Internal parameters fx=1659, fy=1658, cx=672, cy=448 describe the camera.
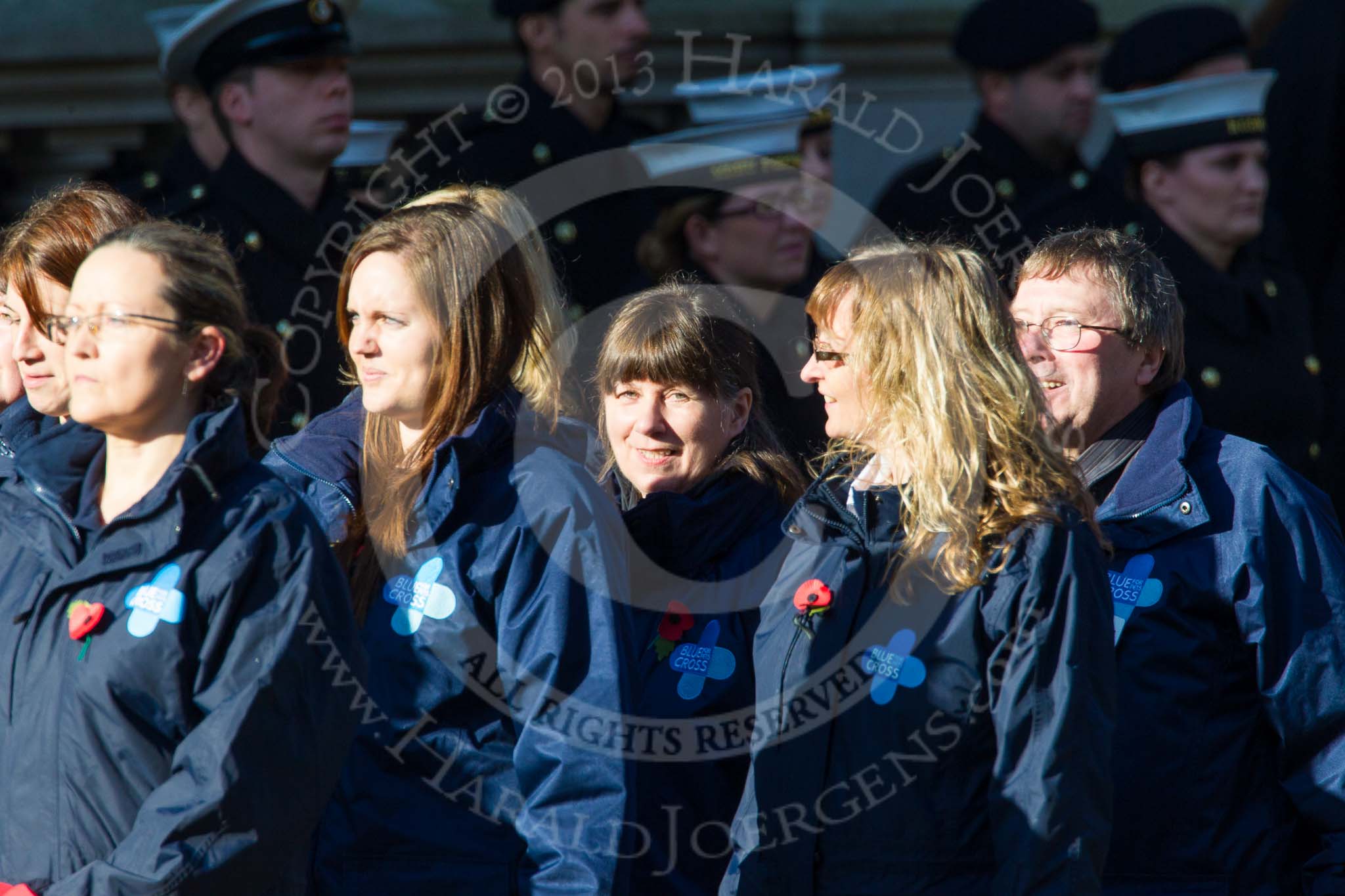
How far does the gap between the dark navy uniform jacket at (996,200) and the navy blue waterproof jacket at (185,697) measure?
270 cm

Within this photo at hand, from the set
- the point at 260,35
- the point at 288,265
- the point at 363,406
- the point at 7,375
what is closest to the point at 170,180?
the point at 260,35

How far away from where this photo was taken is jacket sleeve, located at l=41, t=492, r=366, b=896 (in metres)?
2.04

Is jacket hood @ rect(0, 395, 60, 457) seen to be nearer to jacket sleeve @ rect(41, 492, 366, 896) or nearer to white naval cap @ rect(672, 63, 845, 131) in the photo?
jacket sleeve @ rect(41, 492, 366, 896)

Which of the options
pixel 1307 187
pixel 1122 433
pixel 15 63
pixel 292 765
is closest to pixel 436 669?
pixel 292 765

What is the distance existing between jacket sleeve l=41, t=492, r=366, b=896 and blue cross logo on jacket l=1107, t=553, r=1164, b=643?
48.6 inches

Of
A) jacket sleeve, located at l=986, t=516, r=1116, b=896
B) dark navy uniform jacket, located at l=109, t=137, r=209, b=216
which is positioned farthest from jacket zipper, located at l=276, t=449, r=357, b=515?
dark navy uniform jacket, located at l=109, t=137, r=209, b=216

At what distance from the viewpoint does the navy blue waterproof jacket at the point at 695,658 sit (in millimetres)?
2785

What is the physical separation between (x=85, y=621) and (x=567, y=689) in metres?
0.71

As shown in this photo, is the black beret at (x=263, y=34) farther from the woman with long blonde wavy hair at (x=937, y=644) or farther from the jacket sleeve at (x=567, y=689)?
the woman with long blonde wavy hair at (x=937, y=644)

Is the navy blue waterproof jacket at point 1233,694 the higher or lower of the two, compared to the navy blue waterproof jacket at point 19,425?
lower

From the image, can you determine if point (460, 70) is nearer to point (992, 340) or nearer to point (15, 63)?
point (15, 63)

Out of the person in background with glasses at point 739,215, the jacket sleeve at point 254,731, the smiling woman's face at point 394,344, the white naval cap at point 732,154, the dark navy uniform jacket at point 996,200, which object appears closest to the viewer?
the jacket sleeve at point 254,731

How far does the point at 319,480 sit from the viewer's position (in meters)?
2.84

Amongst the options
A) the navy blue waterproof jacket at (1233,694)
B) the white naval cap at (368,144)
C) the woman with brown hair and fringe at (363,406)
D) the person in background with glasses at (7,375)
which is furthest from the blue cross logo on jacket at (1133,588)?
the white naval cap at (368,144)
